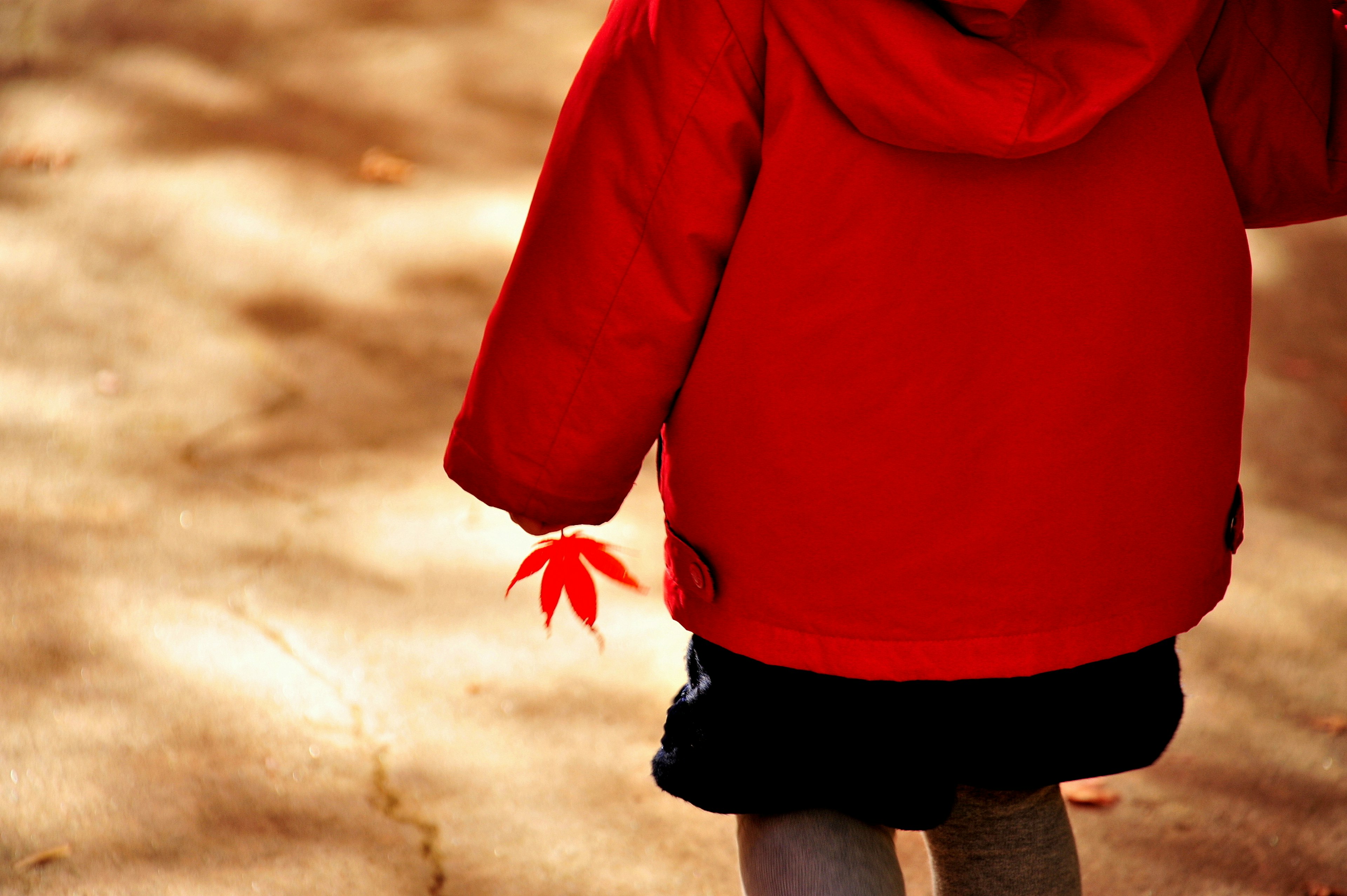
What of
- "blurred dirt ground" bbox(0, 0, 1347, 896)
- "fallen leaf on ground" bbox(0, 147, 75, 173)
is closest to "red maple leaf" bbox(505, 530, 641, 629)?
"blurred dirt ground" bbox(0, 0, 1347, 896)

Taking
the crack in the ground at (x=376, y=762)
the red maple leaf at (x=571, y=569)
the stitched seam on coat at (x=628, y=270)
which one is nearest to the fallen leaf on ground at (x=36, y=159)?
the crack in the ground at (x=376, y=762)

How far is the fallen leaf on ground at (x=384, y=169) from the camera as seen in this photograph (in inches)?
176

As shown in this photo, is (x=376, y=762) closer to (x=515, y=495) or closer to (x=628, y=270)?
(x=515, y=495)

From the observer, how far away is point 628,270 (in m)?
1.26

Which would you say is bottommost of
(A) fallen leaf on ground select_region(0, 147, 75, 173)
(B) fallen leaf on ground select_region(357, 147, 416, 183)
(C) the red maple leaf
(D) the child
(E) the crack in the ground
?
(A) fallen leaf on ground select_region(0, 147, 75, 173)

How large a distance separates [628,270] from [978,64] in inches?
14.6

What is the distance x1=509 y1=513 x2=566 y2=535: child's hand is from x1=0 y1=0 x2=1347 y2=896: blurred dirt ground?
886 millimetres

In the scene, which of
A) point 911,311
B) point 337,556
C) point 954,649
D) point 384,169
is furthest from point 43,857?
point 384,169

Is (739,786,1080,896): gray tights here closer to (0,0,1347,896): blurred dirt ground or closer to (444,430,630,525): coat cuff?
(444,430,630,525): coat cuff

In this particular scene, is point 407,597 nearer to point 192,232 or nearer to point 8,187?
point 192,232

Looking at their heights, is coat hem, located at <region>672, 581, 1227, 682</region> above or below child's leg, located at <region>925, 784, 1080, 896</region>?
above

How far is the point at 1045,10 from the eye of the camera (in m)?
1.18

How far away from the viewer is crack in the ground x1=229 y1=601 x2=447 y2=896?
7.00ft

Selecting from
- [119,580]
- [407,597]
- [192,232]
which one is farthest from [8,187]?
[407,597]
